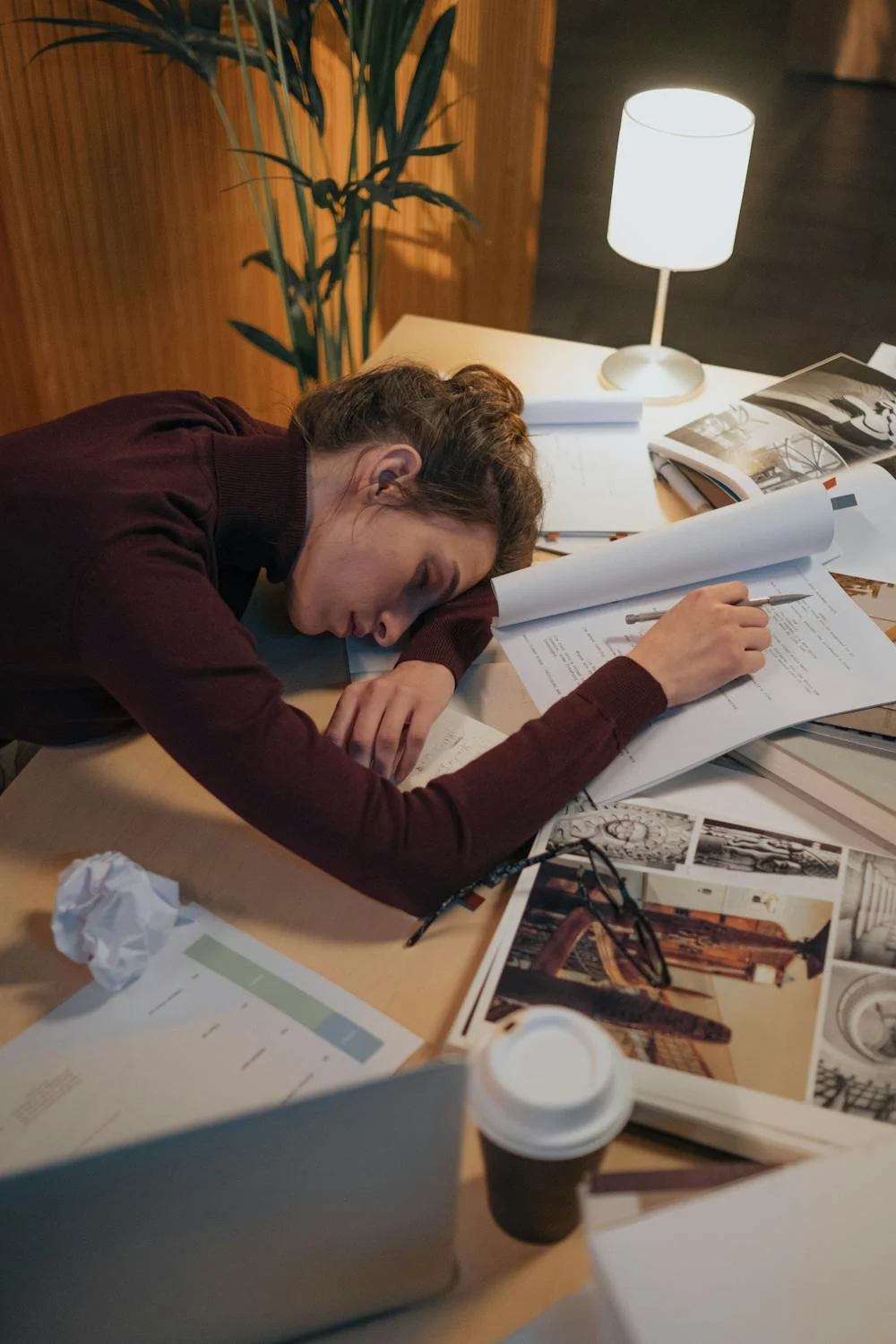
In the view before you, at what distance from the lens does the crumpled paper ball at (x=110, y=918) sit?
822 millimetres

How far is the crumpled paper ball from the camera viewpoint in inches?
32.4

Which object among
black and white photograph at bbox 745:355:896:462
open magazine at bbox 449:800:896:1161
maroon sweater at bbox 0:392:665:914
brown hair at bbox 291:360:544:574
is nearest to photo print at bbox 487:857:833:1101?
open magazine at bbox 449:800:896:1161

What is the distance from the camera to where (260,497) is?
1144 millimetres

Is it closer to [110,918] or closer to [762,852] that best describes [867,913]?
[762,852]

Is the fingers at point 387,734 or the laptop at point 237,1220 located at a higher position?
the laptop at point 237,1220

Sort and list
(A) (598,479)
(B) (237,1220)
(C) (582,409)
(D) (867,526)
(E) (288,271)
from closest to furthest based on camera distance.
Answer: (B) (237,1220), (D) (867,526), (A) (598,479), (C) (582,409), (E) (288,271)

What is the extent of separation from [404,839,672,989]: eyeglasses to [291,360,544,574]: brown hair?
15.8 inches

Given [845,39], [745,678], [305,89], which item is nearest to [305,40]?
[305,89]

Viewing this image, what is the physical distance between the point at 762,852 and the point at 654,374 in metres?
1.00

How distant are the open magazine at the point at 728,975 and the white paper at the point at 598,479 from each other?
0.52m

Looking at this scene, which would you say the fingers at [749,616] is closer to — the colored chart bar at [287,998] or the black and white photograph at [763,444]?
the black and white photograph at [763,444]

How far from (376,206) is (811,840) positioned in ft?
6.78

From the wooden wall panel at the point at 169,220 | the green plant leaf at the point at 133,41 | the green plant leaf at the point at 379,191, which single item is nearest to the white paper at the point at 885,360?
the green plant leaf at the point at 379,191

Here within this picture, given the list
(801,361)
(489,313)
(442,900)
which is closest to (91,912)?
(442,900)
